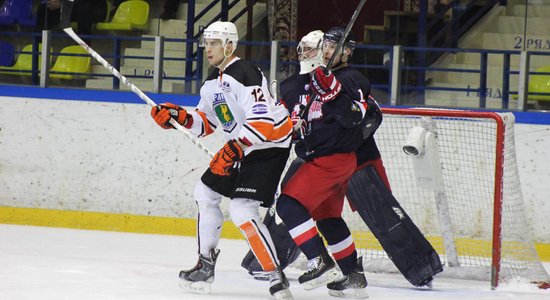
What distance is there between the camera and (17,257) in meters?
5.52

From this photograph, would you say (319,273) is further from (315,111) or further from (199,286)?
(315,111)

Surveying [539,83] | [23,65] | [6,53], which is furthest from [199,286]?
[6,53]

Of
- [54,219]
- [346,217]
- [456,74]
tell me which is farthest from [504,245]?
[54,219]

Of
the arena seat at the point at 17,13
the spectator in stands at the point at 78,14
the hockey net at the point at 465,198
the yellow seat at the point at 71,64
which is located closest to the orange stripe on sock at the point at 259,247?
the hockey net at the point at 465,198

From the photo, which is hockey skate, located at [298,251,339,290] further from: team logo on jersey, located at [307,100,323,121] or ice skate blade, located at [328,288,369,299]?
team logo on jersey, located at [307,100,323,121]

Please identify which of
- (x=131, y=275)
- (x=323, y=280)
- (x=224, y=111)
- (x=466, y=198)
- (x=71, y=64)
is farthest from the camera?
(x=71, y=64)

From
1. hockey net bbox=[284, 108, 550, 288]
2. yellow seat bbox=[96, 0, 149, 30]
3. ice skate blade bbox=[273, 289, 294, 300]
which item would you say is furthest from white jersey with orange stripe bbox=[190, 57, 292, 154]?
yellow seat bbox=[96, 0, 149, 30]

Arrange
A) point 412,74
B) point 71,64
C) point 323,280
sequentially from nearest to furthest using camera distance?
point 323,280, point 412,74, point 71,64

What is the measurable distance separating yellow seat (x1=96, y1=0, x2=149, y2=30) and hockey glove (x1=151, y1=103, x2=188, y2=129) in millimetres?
3074

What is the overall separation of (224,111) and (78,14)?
3.43 m

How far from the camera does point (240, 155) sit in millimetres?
4359

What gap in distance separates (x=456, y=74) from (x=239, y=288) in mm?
2587

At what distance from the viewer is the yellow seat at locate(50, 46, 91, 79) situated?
748 cm

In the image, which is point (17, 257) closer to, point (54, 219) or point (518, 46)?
point (54, 219)
